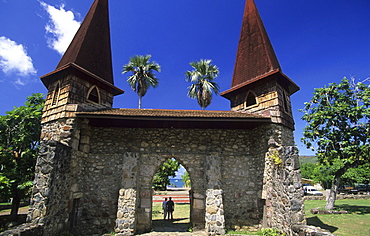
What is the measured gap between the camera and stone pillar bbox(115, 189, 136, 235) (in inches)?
313

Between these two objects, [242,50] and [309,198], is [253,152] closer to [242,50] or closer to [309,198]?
[242,50]

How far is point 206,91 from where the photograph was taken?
698 inches

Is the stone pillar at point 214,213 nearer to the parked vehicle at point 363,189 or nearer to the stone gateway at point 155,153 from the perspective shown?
the stone gateway at point 155,153

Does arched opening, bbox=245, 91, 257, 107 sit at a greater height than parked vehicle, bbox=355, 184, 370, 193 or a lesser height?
greater

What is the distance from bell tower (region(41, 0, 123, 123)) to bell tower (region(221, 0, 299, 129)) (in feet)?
22.0

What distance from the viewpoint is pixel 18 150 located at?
432 inches

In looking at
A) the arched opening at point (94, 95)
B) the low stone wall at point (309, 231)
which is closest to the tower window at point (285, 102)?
the low stone wall at point (309, 231)

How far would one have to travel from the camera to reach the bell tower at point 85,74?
881cm

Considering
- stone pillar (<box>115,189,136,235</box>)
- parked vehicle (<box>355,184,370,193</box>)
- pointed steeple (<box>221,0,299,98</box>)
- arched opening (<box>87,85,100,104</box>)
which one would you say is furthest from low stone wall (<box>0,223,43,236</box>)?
parked vehicle (<box>355,184,370,193</box>)

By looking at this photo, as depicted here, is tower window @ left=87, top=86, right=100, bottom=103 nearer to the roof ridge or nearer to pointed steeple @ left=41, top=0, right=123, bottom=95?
pointed steeple @ left=41, top=0, right=123, bottom=95

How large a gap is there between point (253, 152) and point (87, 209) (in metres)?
7.99

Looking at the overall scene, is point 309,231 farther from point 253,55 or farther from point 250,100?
point 253,55

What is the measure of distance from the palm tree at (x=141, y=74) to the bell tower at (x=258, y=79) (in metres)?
8.53

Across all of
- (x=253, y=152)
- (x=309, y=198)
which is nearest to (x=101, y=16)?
(x=253, y=152)
